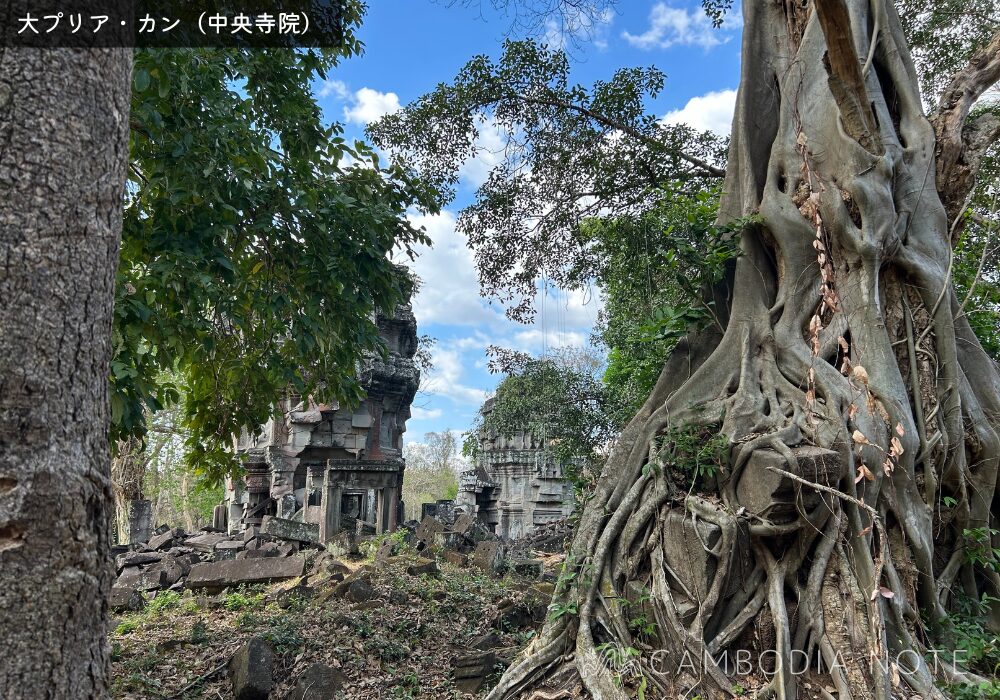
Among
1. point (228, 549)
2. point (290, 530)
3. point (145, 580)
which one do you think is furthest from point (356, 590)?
point (228, 549)

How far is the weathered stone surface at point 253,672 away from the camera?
339 cm

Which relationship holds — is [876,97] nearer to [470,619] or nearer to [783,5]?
[783,5]

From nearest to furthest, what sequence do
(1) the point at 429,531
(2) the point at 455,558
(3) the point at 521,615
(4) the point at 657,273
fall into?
(3) the point at 521,615
(4) the point at 657,273
(2) the point at 455,558
(1) the point at 429,531

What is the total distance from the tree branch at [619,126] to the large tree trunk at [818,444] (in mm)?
2027

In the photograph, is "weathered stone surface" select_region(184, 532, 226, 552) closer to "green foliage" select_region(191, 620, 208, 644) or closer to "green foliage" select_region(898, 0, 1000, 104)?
"green foliage" select_region(191, 620, 208, 644)

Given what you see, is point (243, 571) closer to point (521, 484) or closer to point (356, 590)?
point (356, 590)

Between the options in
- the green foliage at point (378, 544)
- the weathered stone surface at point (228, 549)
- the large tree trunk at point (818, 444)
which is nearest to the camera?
the large tree trunk at point (818, 444)

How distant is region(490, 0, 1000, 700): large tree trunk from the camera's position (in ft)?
9.87

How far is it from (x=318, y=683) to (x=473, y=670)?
871mm

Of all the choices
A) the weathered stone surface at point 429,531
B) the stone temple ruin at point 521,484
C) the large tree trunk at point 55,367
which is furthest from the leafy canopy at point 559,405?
the large tree trunk at point 55,367

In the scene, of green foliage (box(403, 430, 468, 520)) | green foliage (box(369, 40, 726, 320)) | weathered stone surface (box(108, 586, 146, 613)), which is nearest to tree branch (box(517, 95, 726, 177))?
green foliage (box(369, 40, 726, 320))

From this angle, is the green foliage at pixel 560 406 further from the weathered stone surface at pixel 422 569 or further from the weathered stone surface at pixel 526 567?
the weathered stone surface at pixel 422 569

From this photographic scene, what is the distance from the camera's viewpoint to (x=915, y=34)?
6434mm

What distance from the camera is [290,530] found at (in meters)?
7.97
